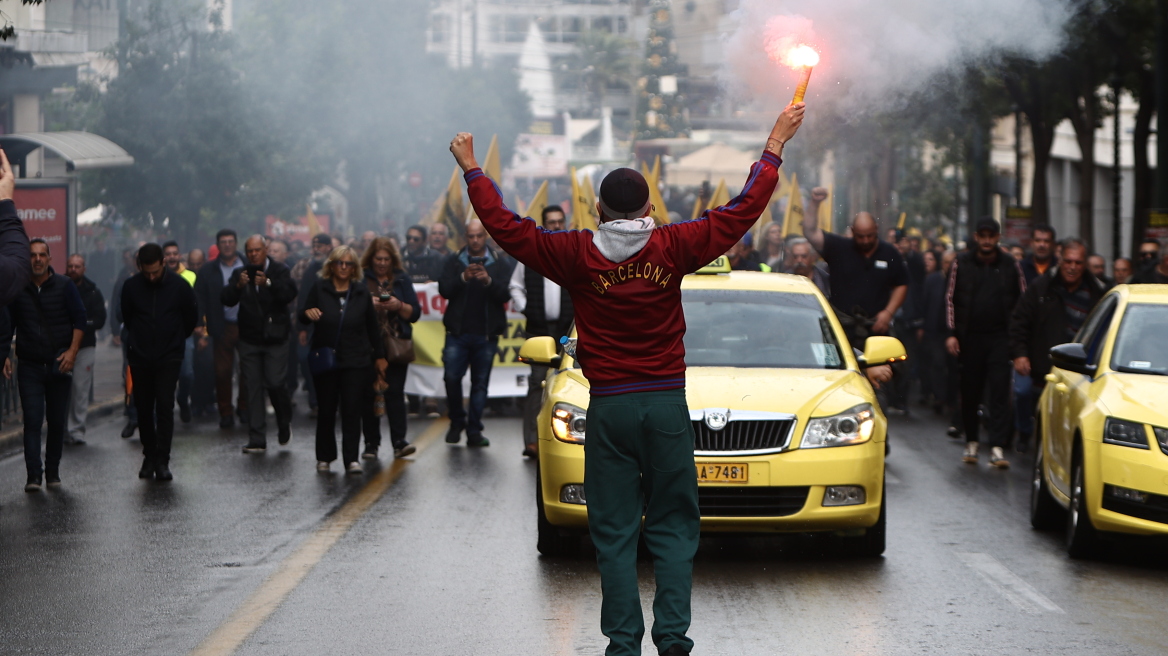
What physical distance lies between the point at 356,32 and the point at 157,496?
46963mm

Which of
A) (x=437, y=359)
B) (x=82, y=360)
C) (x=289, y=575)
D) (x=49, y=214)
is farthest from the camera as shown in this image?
(x=437, y=359)

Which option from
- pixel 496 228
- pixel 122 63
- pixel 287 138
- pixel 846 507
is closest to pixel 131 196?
pixel 122 63

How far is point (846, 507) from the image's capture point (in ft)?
27.9

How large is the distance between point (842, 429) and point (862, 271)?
14.2 ft

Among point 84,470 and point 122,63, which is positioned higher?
point 122,63

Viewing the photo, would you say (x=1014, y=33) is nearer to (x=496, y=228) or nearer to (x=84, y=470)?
(x=84, y=470)

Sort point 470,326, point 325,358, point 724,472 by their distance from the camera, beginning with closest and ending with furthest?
point 724,472, point 325,358, point 470,326

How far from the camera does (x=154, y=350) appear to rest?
1241cm

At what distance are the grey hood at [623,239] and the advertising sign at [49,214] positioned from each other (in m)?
13.3

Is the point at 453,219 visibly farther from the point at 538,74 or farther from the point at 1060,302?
the point at 538,74

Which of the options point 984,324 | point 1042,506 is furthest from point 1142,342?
point 984,324

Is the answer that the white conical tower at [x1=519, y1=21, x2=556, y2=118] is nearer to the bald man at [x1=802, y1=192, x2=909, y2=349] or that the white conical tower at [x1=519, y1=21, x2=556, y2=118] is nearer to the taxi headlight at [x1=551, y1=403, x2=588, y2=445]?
the bald man at [x1=802, y1=192, x2=909, y2=349]

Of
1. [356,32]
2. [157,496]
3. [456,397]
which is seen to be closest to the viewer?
[157,496]

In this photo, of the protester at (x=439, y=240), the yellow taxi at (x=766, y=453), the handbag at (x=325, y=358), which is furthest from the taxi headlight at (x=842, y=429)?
the protester at (x=439, y=240)
